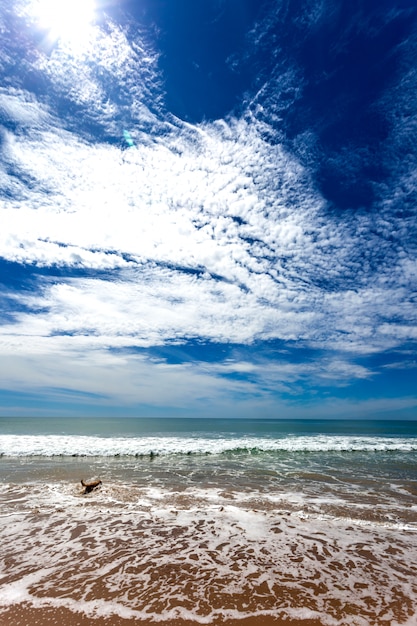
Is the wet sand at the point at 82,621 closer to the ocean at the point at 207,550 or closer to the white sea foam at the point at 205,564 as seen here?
the ocean at the point at 207,550

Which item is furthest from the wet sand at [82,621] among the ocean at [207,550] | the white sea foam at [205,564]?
the white sea foam at [205,564]

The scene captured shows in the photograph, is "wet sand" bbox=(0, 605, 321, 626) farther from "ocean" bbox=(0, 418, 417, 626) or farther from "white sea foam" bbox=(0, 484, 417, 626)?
"white sea foam" bbox=(0, 484, 417, 626)

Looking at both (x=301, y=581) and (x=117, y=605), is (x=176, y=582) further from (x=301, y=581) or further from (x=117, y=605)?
(x=301, y=581)

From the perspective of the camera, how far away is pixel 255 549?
7438mm

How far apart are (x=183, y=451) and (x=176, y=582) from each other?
66.6ft

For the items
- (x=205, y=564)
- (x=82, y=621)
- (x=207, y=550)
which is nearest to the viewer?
(x=82, y=621)

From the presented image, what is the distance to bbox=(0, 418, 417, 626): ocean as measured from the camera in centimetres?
507

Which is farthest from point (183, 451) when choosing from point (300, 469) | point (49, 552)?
point (49, 552)

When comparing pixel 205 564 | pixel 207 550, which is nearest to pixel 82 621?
pixel 205 564

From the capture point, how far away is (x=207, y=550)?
289 inches

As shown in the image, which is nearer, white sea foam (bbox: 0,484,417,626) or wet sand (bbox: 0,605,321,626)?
wet sand (bbox: 0,605,321,626)

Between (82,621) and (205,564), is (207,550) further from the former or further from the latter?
(82,621)

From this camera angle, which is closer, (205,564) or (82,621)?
(82,621)

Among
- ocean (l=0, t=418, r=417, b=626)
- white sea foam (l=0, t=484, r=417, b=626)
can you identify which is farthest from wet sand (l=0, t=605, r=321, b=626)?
white sea foam (l=0, t=484, r=417, b=626)
